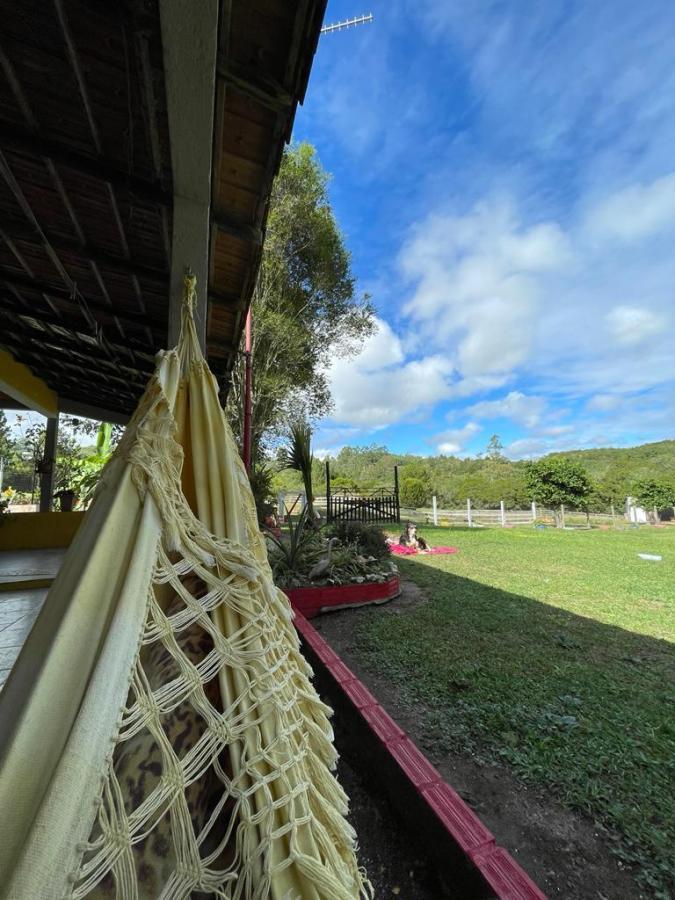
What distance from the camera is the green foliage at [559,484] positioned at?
1409 cm

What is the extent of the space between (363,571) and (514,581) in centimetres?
188

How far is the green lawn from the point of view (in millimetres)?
1253

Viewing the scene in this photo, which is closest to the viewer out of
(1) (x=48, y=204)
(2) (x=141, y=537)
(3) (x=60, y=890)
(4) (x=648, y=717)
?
(3) (x=60, y=890)

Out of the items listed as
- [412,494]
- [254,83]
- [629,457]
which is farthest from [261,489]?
[629,457]

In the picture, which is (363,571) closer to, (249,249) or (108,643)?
(249,249)

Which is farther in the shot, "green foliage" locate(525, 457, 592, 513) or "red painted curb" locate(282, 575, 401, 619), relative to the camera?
"green foliage" locate(525, 457, 592, 513)

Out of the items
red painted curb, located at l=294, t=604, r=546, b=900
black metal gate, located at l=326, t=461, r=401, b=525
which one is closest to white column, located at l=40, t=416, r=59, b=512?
black metal gate, located at l=326, t=461, r=401, b=525

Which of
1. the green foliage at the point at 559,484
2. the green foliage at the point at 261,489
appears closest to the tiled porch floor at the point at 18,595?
the green foliage at the point at 261,489

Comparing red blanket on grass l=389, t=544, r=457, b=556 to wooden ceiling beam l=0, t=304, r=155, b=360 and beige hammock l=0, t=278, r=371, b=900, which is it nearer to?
wooden ceiling beam l=0, t=304, r=155, b=360

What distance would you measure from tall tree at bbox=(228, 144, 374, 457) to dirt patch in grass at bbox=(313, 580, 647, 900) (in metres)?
6.45

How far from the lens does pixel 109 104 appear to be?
1259 millimetres

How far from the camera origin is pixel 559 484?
14.3m

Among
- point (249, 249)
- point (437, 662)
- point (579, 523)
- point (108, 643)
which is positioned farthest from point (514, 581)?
point (579, 523)

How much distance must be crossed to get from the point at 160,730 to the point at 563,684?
2.18 metres
